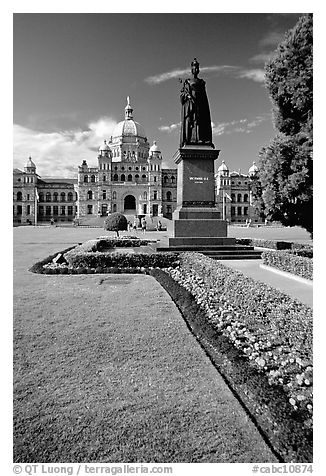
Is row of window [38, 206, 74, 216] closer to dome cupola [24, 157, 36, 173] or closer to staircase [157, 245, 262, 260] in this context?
dome cupola [24, 157, 36, 173]

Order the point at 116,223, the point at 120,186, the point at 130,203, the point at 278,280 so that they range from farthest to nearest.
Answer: the point at 130,203 < the point at 120,186 < the point at 116,223 < the point at 278,280

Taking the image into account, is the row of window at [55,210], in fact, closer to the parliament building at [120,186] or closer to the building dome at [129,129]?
the parliament building at [120,186]

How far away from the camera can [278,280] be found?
906 centimetres

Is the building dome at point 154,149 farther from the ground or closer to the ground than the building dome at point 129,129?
closer to the ground

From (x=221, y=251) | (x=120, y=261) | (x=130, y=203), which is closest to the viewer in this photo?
(x=120, y=261)

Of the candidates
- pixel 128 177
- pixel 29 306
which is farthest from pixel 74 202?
pixel 29 306

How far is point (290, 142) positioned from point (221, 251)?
4.61m

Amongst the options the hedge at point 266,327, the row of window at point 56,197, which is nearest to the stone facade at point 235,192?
the row of window at point 56,197

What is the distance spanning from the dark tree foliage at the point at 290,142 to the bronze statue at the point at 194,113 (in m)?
3.50

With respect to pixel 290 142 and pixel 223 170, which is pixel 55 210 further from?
pixel 290 142

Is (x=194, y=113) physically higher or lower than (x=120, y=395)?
higher

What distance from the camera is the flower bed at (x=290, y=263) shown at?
8977 mm

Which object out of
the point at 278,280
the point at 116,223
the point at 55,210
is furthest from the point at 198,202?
the point at 55,210

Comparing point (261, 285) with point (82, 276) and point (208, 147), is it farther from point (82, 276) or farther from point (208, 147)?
point (208, 147)
